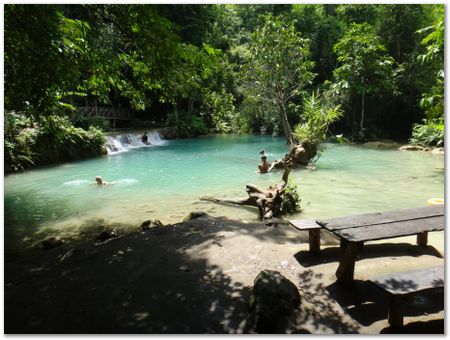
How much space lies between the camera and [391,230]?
168 inches

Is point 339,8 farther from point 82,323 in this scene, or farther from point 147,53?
point 82,323

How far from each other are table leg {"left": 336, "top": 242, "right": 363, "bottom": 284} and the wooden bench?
0.56 meters

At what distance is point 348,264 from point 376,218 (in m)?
0.93

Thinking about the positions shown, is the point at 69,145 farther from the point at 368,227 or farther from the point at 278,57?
the point at 368,227

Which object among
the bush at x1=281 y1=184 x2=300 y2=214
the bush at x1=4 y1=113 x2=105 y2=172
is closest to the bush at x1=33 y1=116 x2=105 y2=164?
the bush at x1=4 y1=113 x2=105 y2=172

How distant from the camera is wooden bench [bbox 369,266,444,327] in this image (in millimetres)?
3227

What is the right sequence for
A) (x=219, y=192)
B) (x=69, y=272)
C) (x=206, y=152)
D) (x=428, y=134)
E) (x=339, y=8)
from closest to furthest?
1. (x=69, y=272)
2. (x=219, y=192)
3. (x=428, y=134)
4. (x=206, y=152)
5. (x=339, y=8)

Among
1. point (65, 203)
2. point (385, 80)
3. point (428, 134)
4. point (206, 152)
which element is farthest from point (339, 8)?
point (65, 203)

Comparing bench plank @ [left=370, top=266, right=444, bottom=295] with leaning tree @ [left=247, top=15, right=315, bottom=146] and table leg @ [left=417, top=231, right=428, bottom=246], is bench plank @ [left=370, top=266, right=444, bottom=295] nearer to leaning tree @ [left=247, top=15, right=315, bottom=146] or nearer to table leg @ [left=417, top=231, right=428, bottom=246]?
table leg @ [left=417, top=231, right=428, bottom=246]

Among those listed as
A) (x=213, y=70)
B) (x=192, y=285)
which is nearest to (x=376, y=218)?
(x=192, y=285)

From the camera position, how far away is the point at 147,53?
5492 mm

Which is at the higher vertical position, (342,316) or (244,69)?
(244,69)

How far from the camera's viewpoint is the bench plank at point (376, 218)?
4.43 meters

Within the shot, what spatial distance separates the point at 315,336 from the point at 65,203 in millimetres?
9541
